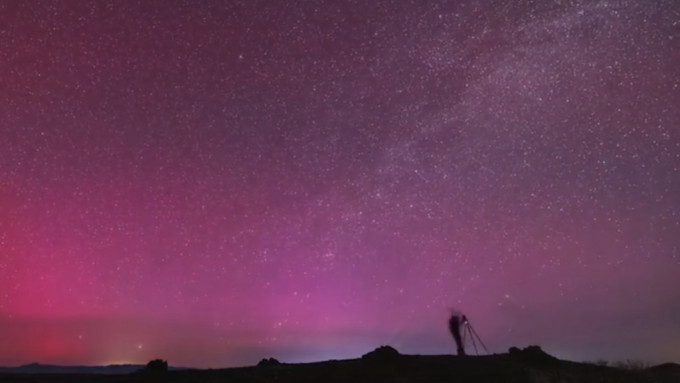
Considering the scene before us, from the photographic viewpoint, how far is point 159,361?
74.2 feet

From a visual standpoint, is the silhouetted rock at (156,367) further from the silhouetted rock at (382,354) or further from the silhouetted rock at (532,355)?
the silhouetted rock at (532,355)

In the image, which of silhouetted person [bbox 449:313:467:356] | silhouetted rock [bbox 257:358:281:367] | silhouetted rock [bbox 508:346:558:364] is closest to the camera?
silhouetted rock [bbox 257:358:281:367]

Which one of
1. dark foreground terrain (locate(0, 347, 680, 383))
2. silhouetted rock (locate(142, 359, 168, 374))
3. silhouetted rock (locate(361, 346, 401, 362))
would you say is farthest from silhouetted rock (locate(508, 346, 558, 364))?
silhouetted rock (locate(142, 359, 168, 374))

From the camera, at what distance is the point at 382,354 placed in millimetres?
27891

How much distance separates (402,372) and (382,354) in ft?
5.30

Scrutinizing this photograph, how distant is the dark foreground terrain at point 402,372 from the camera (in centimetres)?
2216

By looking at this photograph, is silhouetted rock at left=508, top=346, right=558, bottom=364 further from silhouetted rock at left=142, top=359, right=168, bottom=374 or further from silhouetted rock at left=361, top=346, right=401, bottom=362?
silhouetted rock at left=142, top=359, right=168, bottom=374

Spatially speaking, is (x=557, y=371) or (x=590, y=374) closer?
(x=557, y=371)

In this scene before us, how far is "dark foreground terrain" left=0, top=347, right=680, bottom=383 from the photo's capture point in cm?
2216

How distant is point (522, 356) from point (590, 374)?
5251mm

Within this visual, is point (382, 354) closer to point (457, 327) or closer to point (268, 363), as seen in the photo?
point (268, 363)

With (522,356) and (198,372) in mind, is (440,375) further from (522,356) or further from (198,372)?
(198,372)

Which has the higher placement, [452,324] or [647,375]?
[452,324]

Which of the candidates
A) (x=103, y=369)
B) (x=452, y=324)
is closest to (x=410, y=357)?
(x=452, y=324)
